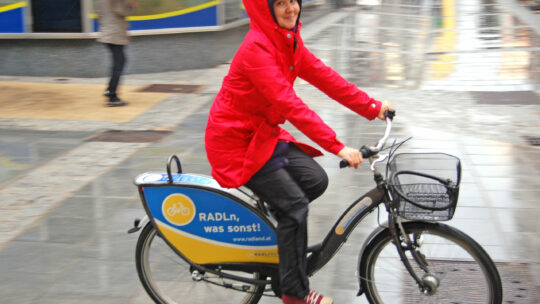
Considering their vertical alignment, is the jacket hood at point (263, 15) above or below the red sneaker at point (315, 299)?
above

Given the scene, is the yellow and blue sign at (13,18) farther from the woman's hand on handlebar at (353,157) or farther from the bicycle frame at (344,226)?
the woman's hand on handlebar at (353,157)

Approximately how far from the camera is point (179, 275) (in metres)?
3.76

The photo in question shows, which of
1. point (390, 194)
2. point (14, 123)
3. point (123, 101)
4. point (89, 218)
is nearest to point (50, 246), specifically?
point (89, 218)

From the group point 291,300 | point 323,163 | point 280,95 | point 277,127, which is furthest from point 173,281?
point 323,163

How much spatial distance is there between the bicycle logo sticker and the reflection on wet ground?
681 centimetres

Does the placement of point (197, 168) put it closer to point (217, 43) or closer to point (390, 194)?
point (390, 194)

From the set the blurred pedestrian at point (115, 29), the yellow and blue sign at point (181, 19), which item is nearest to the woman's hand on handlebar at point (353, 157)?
the blurred pedestrian at point (115, 29)

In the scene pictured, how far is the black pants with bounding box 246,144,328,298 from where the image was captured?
3219 mm

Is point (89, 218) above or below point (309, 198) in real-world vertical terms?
below

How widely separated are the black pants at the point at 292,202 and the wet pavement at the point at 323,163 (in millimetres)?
618

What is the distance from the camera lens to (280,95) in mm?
3039

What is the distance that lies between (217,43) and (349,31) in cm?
505

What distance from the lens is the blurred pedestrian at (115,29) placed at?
8672mm

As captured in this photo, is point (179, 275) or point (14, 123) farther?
point (14, 123)
